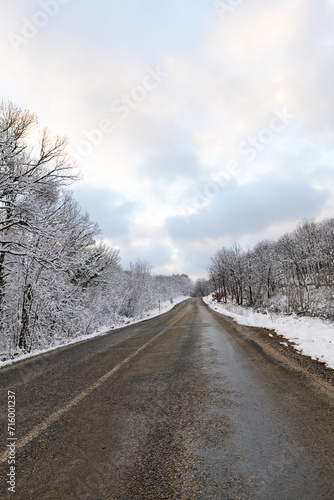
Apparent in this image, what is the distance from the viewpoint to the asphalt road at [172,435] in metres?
1.81

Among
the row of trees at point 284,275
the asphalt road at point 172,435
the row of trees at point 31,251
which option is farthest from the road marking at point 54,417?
the row of trees at point 284,275

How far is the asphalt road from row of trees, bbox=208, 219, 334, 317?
10572mm

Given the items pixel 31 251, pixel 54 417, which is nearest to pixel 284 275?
pixel 31 251

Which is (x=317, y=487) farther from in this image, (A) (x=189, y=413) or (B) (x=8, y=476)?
(B) (x=8, y=476)

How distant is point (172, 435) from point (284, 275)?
95.5ft

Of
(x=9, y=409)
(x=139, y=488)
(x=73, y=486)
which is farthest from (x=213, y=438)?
(x=9, y=409)

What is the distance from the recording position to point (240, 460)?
2.07m

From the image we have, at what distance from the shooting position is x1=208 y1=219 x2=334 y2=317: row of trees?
44.8ft

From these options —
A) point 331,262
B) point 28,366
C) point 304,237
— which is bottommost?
point 28,366

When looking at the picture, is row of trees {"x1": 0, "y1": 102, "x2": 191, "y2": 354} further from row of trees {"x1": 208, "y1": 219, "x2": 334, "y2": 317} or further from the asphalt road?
row of trees {"x1": 208, "y1": 219, "x2": 334, "y2": 317}

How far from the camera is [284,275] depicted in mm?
28375

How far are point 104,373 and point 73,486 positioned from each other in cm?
324

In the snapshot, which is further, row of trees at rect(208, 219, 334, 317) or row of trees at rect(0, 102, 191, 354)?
row of trees at rect(208, 219, 334, 317)

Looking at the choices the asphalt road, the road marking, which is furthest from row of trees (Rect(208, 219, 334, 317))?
the road marking
